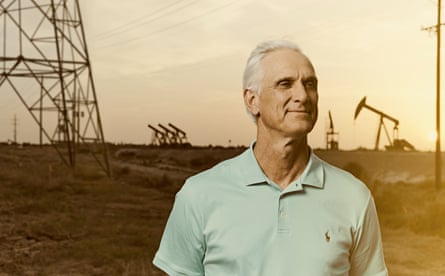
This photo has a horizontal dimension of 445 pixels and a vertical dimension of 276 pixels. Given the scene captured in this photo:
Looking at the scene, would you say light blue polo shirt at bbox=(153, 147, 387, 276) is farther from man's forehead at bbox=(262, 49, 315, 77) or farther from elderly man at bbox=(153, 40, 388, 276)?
man's forehead at bbox=(262, 49, 315, 77)

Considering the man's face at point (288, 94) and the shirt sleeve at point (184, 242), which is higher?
the man's face at point (288, 94)

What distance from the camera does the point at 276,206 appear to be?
79.6 inches

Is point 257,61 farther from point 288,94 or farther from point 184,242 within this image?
point 184,242

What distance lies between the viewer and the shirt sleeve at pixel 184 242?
213 cm

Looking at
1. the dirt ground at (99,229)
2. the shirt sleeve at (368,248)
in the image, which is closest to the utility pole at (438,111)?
the dirt ground at (99,229)

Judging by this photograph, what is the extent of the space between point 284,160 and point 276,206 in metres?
0.17

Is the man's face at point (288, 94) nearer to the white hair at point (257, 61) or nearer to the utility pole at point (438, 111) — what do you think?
the white hair at point (257, 61)

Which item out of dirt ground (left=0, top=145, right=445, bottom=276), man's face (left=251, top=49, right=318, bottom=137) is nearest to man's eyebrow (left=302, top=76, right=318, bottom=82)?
man's face (left=251, top=49, right=318, bottom=137)

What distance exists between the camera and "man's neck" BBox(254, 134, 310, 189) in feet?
6.95

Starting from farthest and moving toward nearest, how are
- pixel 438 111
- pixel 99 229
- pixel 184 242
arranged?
1. pixel 438 111
2. pixel 99 229
3. pixel 184 242

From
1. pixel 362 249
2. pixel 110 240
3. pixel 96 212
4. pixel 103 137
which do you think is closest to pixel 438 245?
pixel 110 240

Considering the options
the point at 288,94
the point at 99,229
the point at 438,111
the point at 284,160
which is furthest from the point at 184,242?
the point at 438,111

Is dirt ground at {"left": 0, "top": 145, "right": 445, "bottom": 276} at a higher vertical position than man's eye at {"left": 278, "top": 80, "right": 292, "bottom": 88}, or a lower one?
lower

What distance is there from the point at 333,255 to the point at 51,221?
12.2 metres
